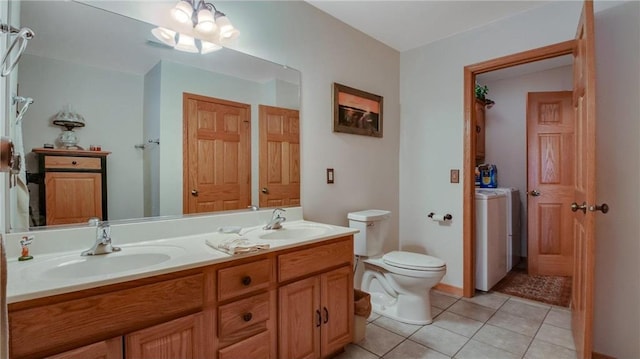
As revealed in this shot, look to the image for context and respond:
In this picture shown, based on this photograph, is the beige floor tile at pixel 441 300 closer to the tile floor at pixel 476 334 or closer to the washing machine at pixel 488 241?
the tile floor at pixel 476 334

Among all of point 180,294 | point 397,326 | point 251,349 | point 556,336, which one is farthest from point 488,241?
point 180,294

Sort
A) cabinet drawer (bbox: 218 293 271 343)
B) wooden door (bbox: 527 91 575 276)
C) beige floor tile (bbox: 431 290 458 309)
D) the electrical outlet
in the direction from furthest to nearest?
wooden door (bbox: 527 91 575 276), the electrical outlet, beige floor tile (bbox: 431 290 458 309), cabinet drawer (bbox: 218 293 271 343)

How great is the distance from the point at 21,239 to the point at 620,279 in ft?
9.96

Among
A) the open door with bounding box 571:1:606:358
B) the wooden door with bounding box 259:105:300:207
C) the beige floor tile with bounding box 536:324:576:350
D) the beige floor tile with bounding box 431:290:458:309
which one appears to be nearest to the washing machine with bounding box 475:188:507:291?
the beige floor tile with bounding box 431:290:458:309

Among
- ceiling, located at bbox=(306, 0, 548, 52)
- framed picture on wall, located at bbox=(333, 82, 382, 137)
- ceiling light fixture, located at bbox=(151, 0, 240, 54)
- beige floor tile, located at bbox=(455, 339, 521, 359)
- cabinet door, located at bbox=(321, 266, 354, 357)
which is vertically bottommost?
beige floor tile, located at bbox=(455, 339, 521, 359)

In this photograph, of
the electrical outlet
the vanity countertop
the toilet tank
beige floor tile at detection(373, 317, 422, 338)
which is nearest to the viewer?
the vanity countertop

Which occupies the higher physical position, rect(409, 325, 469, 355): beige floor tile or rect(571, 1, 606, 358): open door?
rect(571, 1, 606, 358): open door

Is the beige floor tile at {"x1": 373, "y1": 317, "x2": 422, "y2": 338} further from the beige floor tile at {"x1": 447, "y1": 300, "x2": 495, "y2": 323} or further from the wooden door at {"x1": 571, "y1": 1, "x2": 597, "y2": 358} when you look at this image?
the wooden door at {"x1": 571, "y1": 1, "x2": 597, "y2": 358}

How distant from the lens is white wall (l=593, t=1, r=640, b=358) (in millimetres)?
1743

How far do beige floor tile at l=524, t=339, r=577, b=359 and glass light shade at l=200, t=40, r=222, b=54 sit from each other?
260 cm

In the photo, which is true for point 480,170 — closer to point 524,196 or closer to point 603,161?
point 524,196

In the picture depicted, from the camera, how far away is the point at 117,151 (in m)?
1.46

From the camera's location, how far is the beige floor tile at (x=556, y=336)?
6.36 ft

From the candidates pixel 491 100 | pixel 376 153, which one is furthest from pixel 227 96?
pixel 491 100
